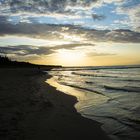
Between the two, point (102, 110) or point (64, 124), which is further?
point (102, 110)

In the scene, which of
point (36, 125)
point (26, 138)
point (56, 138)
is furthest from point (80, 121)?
point (26, 138)

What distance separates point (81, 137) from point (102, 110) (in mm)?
5046

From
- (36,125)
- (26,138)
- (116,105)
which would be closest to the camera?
(26,138)

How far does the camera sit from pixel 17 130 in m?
8.01

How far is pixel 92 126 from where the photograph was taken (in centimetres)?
951

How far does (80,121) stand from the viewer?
403 inches

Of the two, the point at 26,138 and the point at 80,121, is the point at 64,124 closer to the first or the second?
the point at 80,121

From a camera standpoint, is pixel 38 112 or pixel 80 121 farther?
pixel 38 112

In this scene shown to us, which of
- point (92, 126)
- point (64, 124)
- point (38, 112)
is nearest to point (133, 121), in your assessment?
point (92, 126)

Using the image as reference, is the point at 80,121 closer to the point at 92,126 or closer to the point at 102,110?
the point at 92,126

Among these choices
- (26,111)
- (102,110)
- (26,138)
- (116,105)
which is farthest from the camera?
(116,105)

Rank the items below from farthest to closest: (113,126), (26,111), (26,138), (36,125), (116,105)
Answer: (116,105), (26,111), (113,126), (36,125), (26,138)

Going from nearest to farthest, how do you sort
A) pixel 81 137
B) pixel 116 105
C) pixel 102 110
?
pixel 81 137, pixel 102 110, pixel 116 105

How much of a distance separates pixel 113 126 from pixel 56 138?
2.91 metres
